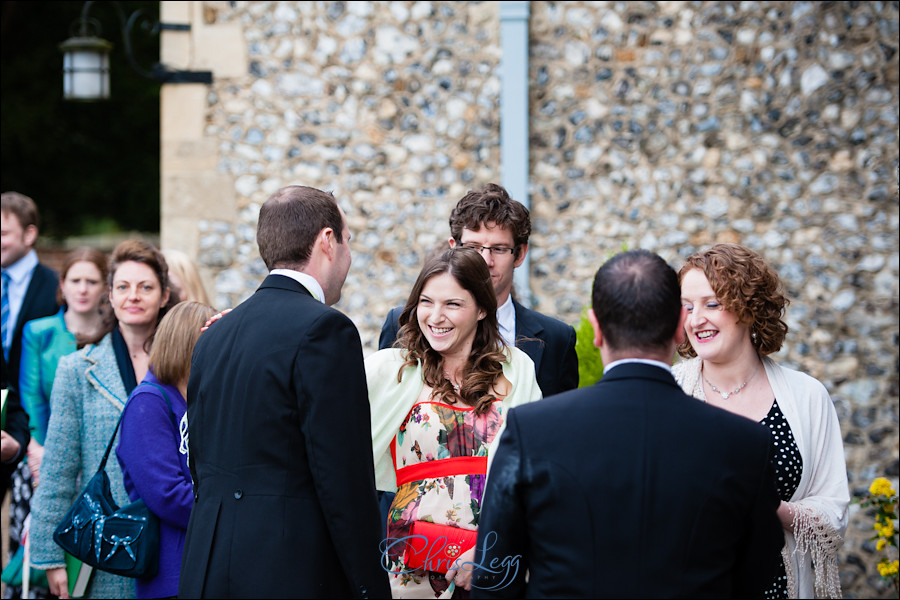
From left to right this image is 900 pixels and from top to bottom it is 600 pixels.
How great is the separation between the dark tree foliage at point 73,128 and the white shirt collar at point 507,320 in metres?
8.96

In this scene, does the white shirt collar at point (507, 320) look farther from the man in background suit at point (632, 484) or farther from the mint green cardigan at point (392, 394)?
the man in background suit at point (632, 484)

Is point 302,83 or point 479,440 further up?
point 302,83

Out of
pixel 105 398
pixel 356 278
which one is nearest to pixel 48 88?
pixel 356 278

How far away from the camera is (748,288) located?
9.58ft

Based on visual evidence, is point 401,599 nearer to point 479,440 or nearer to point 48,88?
point 479,440

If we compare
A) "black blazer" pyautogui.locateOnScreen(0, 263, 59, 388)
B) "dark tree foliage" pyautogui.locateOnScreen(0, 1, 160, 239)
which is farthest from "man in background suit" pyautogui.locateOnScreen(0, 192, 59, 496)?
"dark tree foliage" pyautogui.locateOnScreen(0, 1, 160, 239)

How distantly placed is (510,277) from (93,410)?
1754 millimetres

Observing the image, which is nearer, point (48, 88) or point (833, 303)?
point (833, 303)

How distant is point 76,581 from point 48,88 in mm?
9752

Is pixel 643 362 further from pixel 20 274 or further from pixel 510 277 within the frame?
pixel 20 274

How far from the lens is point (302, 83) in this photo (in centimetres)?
639

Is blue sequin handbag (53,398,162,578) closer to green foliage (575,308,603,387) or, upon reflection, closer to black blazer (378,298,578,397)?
black blazer (378,298,578,397)

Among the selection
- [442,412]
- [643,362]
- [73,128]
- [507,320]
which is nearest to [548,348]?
[507,320]

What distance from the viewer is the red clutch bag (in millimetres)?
2688
